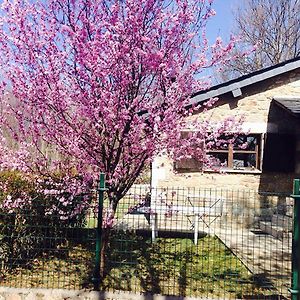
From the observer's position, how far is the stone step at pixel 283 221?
23.9 ft

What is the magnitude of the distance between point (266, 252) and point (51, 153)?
4355mm

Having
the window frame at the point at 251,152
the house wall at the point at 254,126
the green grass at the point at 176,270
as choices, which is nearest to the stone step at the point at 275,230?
the green grass at the point at 176,270

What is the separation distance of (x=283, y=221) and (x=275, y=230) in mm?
344

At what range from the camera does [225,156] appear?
11.2m

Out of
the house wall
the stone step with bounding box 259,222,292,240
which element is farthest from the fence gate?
the house wall

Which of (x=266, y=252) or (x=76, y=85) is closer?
(x=76, y=85)

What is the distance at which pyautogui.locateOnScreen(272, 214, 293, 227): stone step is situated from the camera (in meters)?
7.30

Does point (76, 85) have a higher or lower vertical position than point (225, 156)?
higher

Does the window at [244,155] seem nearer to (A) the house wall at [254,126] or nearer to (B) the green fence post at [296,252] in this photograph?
(A) the house wall at [254,126]

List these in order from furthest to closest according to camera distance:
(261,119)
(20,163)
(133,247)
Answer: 1. (261,119)
2. (133,247)
3. (20,163)

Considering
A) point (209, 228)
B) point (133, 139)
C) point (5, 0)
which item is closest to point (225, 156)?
point (209, 228)

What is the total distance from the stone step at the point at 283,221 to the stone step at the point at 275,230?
6cm

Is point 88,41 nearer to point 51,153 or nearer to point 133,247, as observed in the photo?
point 51,153

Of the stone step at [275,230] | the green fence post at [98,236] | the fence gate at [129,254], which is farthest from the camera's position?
the stone step at [275,230]
